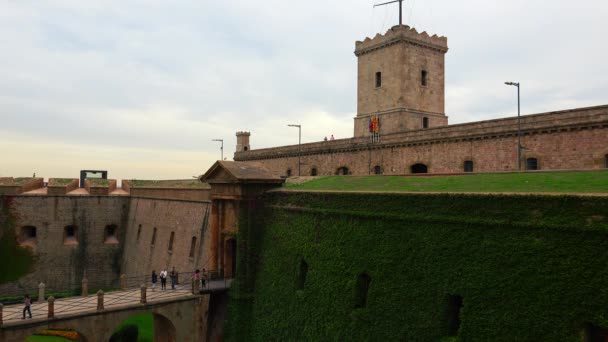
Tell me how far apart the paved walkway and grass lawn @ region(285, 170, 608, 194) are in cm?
690

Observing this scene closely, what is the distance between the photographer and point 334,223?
17625 mm

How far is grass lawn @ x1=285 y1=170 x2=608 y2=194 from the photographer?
44.7 feet

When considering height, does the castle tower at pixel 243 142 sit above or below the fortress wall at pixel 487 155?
above

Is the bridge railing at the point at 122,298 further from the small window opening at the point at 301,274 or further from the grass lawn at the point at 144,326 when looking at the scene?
the small window opening at the point at 301,274

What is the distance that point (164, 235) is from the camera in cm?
3331

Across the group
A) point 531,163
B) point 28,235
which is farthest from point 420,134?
point 28,235

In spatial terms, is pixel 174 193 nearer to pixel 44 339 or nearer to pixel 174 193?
pixel 174 193

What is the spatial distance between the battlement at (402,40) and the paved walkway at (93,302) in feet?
68.6

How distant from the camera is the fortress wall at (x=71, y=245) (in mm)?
36250

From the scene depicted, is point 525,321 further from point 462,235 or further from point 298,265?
point 298,265

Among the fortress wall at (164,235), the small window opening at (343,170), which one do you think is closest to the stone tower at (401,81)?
the small window opening at (343,170)

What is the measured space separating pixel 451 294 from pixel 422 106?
23.2 metres

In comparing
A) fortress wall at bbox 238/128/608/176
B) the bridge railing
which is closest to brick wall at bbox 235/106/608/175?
fortress wall at bbox 238/128/608/176

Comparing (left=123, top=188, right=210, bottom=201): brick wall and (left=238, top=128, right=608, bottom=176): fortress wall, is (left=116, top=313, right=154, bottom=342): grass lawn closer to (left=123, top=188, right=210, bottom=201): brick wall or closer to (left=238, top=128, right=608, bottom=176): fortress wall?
(left=123, top=188, right=210, bottom=201): brick wall
